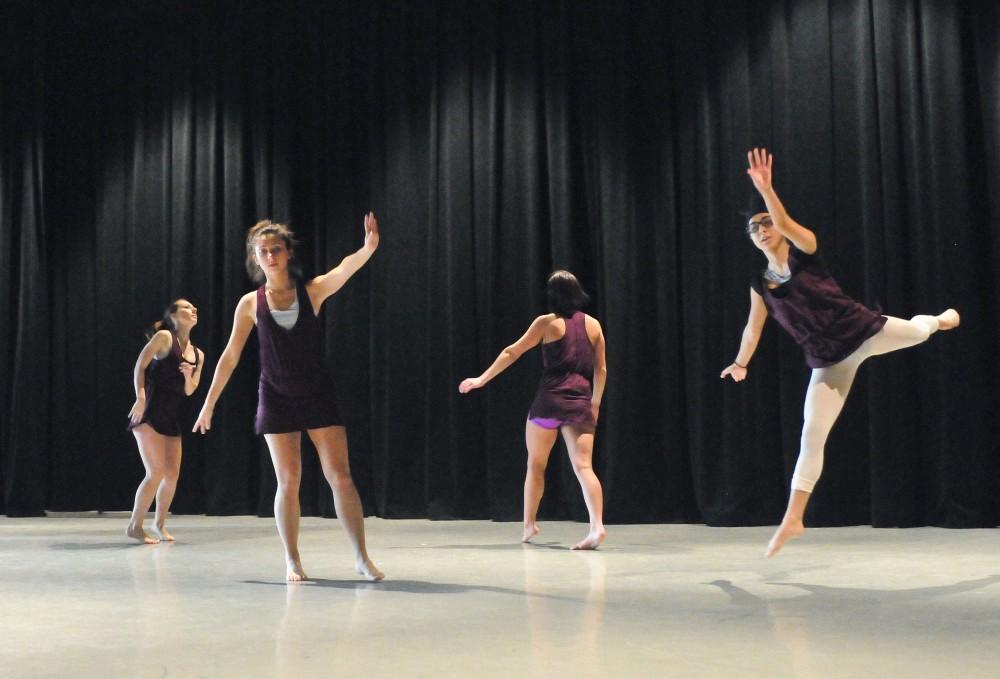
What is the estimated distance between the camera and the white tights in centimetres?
445

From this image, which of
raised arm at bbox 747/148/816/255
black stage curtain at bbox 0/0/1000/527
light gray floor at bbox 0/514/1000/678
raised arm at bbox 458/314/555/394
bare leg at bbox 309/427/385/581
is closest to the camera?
light gray floor at bbox 0/514/1000/678

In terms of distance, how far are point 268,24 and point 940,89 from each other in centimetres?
588

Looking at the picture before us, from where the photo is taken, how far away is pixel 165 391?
6.85 m

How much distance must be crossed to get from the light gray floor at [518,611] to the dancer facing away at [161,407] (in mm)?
527

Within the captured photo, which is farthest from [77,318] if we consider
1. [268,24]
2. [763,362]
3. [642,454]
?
[763,362]

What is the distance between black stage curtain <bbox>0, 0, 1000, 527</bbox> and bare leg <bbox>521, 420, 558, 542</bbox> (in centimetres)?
166

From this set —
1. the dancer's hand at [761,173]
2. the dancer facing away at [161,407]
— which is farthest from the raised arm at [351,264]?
the dancer facing away at [161,407]

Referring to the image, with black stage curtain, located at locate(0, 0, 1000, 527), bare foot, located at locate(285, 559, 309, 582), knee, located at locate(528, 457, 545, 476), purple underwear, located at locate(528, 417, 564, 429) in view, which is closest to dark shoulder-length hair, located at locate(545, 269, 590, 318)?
purple underwear, located at locate(528, 417, 564, 429)

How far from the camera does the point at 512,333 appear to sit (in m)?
8.62

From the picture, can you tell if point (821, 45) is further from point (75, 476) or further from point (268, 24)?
point (75, 476)

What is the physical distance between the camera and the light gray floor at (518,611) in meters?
2.79

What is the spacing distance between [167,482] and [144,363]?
76 cm

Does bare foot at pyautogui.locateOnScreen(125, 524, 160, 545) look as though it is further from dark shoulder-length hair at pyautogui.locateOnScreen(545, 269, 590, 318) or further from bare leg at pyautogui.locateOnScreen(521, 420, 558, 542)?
dark shoulder-length hair at pyautogui.locateOnScreen(545, 269, 590, 318)

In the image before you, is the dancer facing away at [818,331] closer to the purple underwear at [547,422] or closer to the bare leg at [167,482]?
the purple underwear at [547,422]
